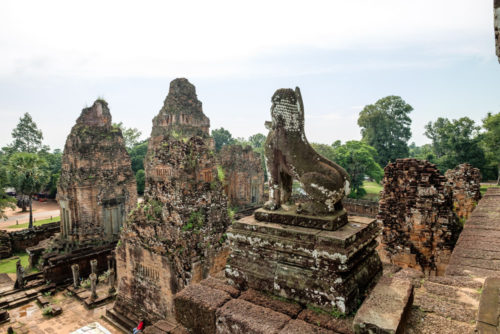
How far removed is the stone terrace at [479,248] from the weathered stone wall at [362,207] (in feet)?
52.2

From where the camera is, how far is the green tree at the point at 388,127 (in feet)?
131

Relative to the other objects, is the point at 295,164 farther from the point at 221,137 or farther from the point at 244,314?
the point at 221,137

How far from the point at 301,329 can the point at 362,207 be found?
74.9 ft

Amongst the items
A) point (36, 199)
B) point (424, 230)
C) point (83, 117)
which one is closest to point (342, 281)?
point (424, 230)

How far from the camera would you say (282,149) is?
342cm

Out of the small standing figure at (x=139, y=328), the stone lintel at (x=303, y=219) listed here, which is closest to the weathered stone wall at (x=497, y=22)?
the stone lintel at (x=303, y=219)

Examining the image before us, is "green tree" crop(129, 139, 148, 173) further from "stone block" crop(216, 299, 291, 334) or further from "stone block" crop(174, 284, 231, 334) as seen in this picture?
"stone block" crop(216, 299, 291, 334)

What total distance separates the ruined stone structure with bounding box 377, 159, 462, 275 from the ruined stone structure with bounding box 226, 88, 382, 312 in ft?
12.4

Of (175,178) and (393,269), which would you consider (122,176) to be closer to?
(175,178)

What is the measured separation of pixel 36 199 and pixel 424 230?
1879 inches

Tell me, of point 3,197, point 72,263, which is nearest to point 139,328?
point 72,263

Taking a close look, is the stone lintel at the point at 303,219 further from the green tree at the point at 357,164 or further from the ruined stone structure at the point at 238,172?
the green tree at the point at 357,164

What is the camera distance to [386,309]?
86.3 inches

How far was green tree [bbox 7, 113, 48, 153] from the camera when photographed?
47.4m
